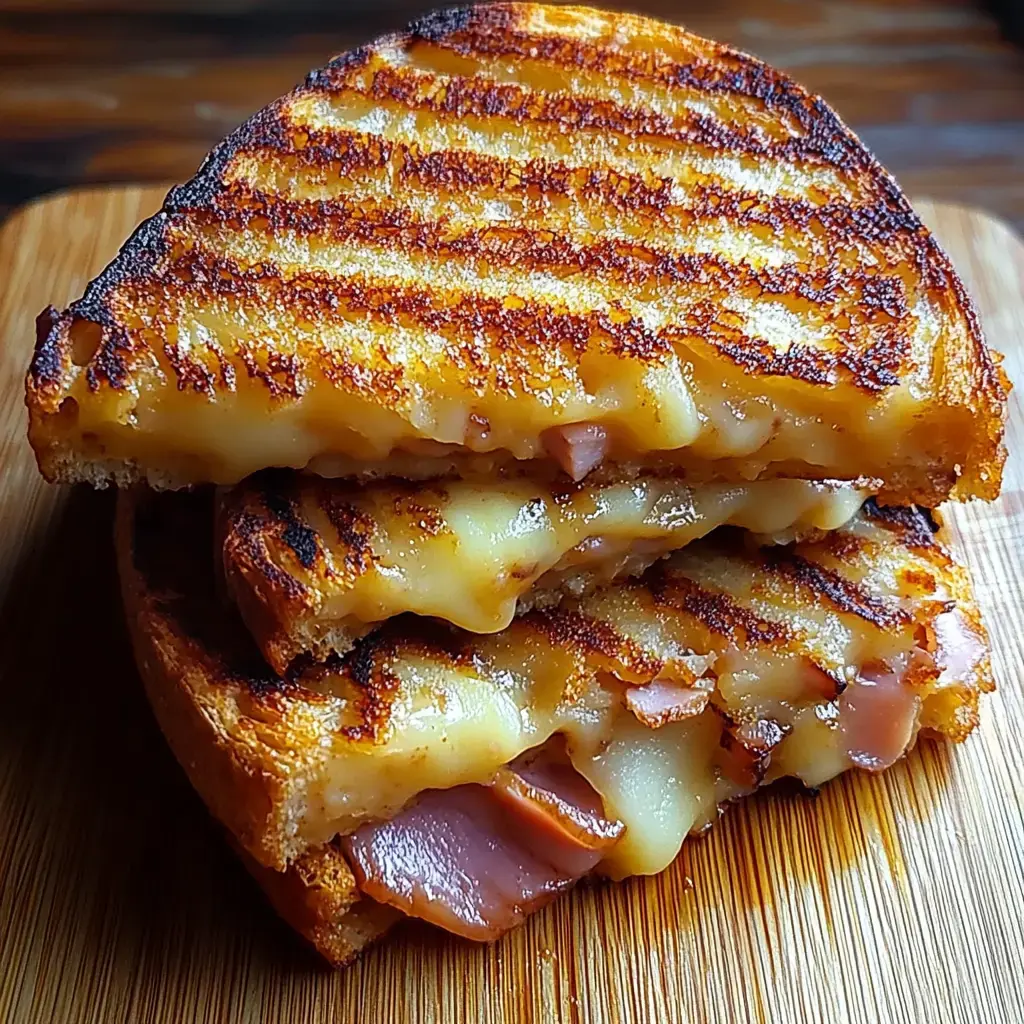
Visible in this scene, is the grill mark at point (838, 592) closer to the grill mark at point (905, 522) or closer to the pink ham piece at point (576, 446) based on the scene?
the grill mark at point (905, 522)

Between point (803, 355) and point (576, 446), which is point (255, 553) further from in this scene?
point (803, 355)

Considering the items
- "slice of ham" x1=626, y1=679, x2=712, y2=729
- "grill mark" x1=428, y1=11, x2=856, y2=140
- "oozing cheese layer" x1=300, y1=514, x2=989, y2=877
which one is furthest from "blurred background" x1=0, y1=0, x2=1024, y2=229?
"slice of ham" x1=626, y1=679, x2=712, y2=729

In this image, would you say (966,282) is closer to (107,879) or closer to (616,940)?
(616,940)

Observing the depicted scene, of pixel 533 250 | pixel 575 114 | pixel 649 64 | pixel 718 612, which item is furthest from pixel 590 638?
pixel 649 64

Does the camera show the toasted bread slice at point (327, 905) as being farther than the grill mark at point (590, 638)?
No

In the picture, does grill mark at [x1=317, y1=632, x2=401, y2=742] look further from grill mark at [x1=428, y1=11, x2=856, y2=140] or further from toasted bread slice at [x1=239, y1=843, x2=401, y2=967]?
grill mark at [x1=428, y1=11, x2=856, y2=140]

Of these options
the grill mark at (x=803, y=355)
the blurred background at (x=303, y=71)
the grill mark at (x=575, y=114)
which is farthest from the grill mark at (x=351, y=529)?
the blurred background at (x=303, y=71)
